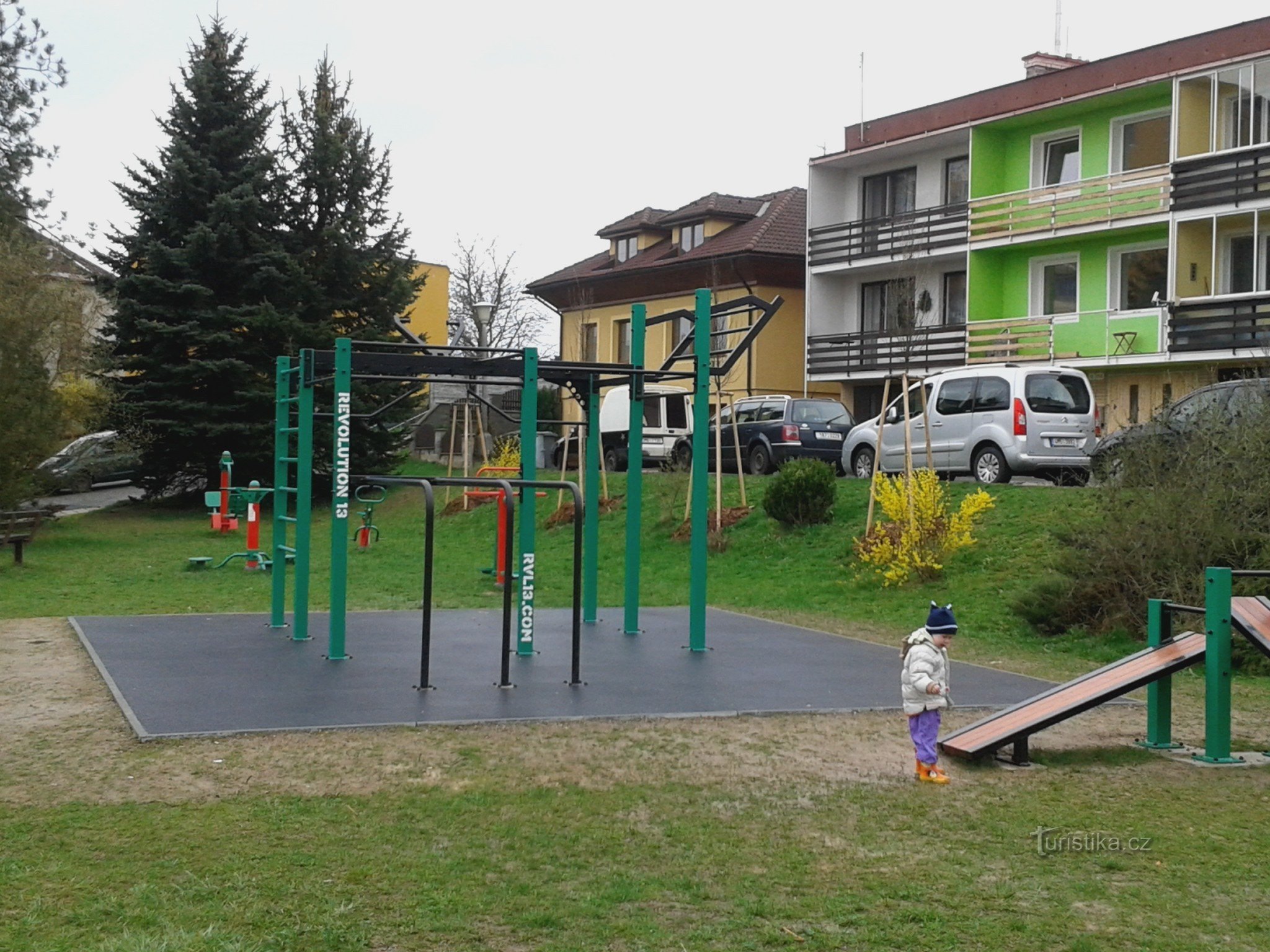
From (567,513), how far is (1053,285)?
13.6 metres

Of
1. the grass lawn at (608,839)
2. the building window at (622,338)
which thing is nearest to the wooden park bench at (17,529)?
the grass lawn at (608,839)

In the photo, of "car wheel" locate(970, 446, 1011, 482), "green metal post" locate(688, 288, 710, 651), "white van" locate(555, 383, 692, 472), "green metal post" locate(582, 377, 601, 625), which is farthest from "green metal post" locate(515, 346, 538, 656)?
"white van" locate(555, 383, 692, 472)

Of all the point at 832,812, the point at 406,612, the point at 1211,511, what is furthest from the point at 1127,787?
the point at 406,612

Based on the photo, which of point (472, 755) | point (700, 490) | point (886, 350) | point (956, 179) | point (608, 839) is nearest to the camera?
point (608, 839)

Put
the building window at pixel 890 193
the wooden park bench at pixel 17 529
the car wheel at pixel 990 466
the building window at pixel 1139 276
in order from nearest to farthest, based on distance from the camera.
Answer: the car wheel at pixel 990 466
the wooden park bench at pixel 17 529
the building window at pixel 1139 276
the building window at pixel 890 193

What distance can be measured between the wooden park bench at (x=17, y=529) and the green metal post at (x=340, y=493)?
1204 cm

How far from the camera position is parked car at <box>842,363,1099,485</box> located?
2094 centimetres

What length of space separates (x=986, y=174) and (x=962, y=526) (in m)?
17.8

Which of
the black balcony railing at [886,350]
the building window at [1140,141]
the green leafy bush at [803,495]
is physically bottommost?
the green leafy bush at [803,495]

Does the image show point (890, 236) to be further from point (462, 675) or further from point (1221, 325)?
point (462, 675)

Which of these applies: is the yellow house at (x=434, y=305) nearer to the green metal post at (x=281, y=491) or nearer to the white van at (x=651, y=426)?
the white van at (x=651, y=426)

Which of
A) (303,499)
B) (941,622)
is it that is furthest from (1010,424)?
(941,622)

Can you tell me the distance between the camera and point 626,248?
150ft

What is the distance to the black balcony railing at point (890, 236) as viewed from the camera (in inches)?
1309
